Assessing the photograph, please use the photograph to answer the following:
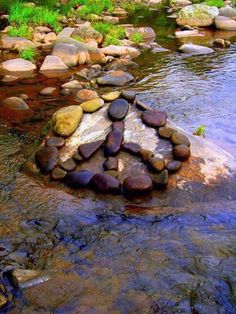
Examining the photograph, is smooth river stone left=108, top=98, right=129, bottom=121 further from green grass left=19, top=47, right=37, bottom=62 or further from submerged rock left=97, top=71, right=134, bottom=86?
green grass left=19, top=47, right=37, bottom=62

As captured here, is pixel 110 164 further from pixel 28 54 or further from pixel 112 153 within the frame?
pixel 28 54

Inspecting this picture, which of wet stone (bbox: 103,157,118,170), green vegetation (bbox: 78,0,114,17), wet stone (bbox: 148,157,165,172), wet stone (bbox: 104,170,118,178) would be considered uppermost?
wet stone (bbox: 148,157,165,172)

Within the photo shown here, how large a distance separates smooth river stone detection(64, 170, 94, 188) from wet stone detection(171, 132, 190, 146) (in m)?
1.17

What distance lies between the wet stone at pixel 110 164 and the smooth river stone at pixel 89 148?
0.26 metres

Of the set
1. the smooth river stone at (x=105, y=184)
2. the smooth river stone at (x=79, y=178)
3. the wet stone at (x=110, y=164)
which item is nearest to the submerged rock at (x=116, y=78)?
the wet stone at (x=110, y=164)

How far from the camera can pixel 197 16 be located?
17.8 meters

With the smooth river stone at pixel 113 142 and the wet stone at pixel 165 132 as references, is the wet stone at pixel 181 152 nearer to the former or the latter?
the wet stone at pixel 165 132

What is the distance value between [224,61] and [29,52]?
546 centimetres

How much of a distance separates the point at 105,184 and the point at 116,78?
18.1ft

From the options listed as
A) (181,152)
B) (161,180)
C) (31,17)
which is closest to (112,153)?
(161,180)

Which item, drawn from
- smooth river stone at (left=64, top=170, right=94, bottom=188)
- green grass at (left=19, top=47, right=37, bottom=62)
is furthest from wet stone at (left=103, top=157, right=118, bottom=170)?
green grass at (left=19, top=47, right=37, bottom=62)

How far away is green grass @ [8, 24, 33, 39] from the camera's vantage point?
13.1 m

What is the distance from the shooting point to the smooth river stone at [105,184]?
5027mm

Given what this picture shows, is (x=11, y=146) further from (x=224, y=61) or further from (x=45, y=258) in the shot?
(x=224, y=61)
